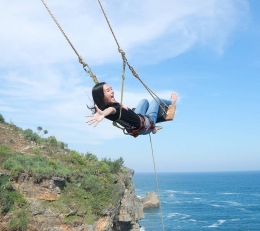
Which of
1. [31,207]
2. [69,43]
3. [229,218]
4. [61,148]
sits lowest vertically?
[229,218]

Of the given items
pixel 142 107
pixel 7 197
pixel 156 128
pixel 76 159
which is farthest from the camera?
pixel 76 159

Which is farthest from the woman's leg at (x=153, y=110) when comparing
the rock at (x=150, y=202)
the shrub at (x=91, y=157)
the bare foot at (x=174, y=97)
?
the rock at (x=150, y=202)

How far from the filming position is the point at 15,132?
33.8 m

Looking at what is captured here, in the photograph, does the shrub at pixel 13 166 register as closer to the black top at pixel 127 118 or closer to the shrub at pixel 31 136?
the shrub at pixel 31 136

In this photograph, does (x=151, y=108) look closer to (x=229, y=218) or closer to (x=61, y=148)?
(x=61, y=148)

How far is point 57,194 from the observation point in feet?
72.4

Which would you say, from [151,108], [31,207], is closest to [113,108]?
[151,108]

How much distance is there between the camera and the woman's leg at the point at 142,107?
7422 mm

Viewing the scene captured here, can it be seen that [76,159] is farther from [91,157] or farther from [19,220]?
[19,220]

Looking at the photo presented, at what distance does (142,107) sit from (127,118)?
3.88 ft

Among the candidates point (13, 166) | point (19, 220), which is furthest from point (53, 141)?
point (19, 220)

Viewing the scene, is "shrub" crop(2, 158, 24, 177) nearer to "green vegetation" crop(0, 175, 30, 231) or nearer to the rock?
"green vegetation" crop(0, 175, 30, 231)

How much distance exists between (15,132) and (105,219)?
1619 cm

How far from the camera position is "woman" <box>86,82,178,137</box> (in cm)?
575
